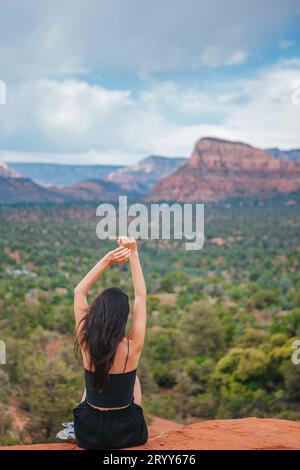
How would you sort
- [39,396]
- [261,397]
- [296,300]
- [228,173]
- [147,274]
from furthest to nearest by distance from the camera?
[228,173] → [147,274] → [296,300] → [261,397] → [39,396]

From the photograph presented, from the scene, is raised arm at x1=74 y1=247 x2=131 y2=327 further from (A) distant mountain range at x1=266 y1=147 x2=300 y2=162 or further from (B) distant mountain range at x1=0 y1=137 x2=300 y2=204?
(A) distant mountain range at x1=266 y1=147 x2=300 y2=162

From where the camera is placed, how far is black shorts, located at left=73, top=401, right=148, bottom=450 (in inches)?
161

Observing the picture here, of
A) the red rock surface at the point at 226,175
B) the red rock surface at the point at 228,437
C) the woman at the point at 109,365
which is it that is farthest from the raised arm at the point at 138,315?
the red rock surface at the point at 226,175

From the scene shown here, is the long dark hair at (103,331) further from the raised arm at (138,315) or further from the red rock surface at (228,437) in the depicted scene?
the red rock surface at (228,437)

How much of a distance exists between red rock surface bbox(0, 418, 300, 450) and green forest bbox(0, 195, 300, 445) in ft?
A: 27.5

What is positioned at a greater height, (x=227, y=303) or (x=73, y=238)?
(x=73, y=238)

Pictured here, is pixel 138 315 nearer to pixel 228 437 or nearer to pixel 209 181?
pixel 228 437

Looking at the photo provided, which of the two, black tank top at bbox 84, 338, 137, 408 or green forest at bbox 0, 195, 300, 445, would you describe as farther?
green forest at bbox 0, 195, 300, 445

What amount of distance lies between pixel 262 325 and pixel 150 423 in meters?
11.7

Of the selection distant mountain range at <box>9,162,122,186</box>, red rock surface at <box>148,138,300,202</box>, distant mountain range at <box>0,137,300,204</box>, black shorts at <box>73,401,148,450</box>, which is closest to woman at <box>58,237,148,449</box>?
black shorts at <box>73,401,148,450</box>

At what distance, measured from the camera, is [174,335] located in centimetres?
2450
